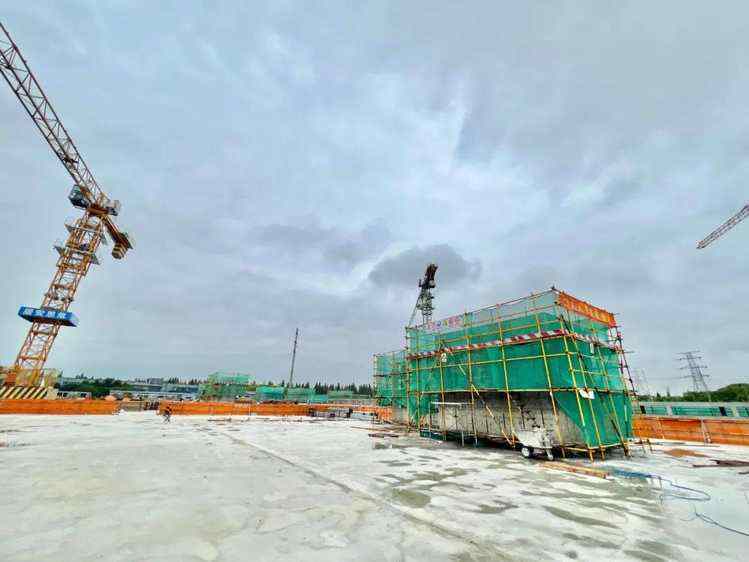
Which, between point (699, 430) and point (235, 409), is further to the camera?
point (235, 409)

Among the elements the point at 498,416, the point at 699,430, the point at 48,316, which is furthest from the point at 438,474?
the point at 48,316

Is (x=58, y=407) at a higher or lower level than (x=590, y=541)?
higher

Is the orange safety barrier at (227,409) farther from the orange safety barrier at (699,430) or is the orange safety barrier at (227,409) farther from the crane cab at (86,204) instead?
the orange safety barrier at (699,430)

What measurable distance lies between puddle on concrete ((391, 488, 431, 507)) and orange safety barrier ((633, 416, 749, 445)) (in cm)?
1669

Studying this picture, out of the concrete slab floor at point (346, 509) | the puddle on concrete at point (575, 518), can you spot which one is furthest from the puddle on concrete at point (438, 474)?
the puddle on concrete at point (575, 518)

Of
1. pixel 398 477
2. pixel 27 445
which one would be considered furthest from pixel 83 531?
pixel 27 445

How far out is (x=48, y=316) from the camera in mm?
34656

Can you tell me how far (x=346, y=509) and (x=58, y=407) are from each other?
3812 cm

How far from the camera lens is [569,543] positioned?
16.7 ft

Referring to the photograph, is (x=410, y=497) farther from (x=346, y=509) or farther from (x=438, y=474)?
(x=438, y=474)

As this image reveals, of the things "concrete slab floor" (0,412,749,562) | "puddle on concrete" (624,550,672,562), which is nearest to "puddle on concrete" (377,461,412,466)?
"concrete slab floor" (0,412,749,562)

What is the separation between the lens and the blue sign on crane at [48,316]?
33938 millimetres

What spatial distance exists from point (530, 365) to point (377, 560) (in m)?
12.4

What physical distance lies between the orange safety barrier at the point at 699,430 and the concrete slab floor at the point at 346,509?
10568 mm
